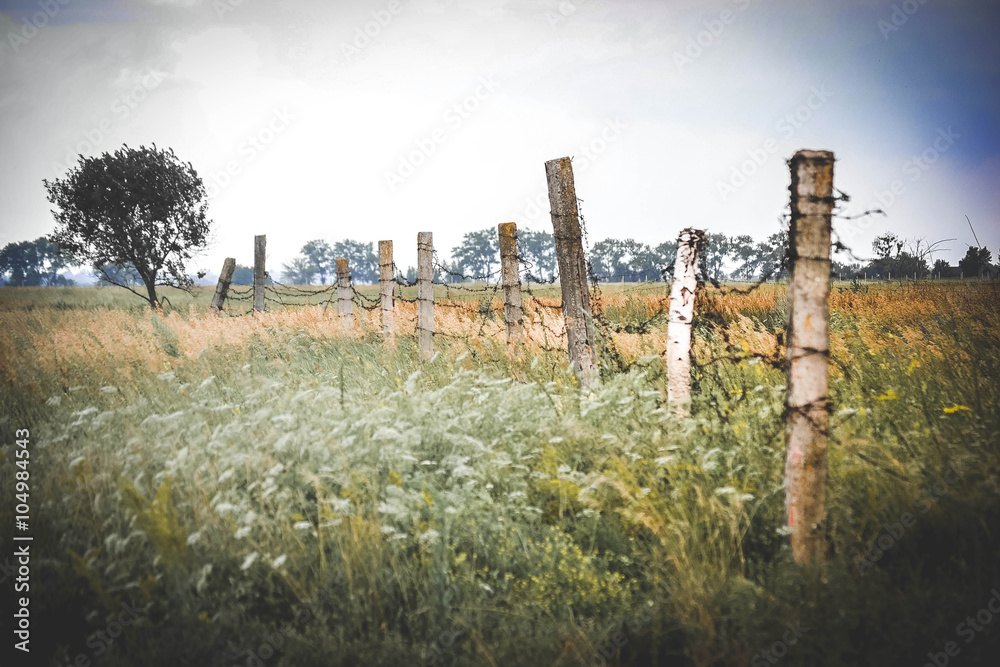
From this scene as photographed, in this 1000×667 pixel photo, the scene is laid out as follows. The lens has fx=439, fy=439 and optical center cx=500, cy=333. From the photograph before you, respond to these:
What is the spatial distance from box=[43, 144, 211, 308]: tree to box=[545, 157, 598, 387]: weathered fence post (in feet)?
67.9

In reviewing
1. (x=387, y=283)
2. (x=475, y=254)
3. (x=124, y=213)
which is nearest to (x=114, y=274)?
(x=124, y=213)

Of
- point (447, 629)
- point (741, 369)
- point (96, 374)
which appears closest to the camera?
point (447, 629)

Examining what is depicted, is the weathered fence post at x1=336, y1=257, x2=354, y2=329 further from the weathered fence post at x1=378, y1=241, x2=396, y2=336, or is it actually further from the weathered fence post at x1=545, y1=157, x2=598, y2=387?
the weathered fence post at x1=545, y1=157, x2=598, y2=387

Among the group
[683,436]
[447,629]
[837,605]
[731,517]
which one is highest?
[683,436]

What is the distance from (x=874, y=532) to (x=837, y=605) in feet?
2.43

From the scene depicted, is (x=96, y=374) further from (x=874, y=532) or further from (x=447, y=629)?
(x=874, y=532)

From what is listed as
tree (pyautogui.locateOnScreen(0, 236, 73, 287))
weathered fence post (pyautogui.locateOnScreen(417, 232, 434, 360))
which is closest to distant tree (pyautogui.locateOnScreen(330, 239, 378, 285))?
tree (pyautogui.locateOnScreen(0, 236, 73, 287))

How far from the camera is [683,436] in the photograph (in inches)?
126

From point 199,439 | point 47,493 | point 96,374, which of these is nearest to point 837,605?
point 199,439

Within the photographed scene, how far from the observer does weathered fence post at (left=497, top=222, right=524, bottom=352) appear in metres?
6.44

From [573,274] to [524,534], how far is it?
2772 mm

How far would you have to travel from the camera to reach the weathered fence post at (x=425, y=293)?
7332mm

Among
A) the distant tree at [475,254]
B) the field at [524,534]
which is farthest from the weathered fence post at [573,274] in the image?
the distant tree at [475,254]

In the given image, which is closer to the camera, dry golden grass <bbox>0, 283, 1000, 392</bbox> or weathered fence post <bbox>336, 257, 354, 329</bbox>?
dry golden grass <bbox>0, 283, 1000, 392</bbox>
